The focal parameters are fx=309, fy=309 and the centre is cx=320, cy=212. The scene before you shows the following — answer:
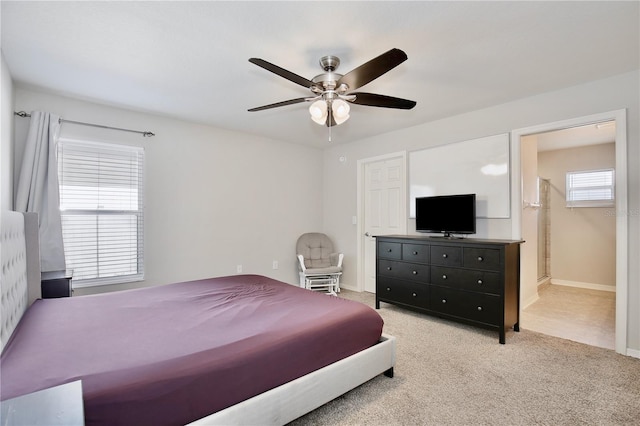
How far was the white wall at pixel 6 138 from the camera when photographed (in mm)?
2398

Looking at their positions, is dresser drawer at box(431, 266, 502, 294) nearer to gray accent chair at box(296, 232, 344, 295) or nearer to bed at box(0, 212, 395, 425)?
bed at box(0, 212, 395, 425)

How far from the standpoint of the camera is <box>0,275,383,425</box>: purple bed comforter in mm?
1229

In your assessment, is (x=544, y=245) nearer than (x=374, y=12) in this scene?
No

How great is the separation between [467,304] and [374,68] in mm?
2560

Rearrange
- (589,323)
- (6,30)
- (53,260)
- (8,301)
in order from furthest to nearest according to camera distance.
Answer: (589,323) < (53,260) < (6,30) < (8,301)

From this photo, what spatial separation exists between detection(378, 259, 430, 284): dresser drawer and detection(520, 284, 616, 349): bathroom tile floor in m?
1.21

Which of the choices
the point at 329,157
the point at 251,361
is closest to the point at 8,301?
the point at 251,361

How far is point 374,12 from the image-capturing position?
190 cm

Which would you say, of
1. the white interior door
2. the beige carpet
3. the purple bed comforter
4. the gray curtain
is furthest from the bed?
the white interior door

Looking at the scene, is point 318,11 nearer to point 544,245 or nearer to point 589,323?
point 589,323

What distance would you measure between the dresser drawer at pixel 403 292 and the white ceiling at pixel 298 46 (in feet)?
7.00

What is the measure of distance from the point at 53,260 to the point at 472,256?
4.20m

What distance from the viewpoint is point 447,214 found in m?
3.69

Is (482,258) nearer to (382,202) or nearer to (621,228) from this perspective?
(621,228)
